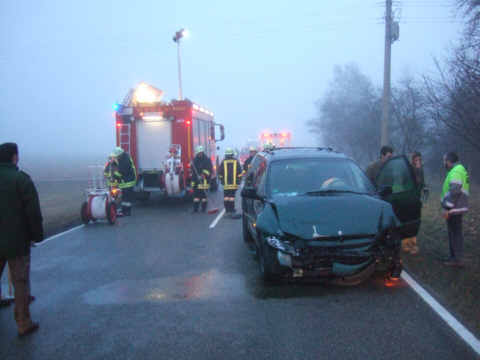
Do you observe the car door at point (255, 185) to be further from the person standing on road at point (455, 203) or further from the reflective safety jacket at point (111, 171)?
the reflective safety jacket at point (111, 171)

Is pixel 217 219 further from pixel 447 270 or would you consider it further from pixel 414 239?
pixel 447 270

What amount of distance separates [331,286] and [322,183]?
160 cm

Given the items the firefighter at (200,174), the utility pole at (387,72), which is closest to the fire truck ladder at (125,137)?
the firefighter at (200,174)

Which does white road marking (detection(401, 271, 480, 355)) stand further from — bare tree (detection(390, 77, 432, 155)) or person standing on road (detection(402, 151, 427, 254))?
bare tree (detection(390, 77, 432, 155))

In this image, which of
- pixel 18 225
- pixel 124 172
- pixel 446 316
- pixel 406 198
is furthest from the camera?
pixel 124 172

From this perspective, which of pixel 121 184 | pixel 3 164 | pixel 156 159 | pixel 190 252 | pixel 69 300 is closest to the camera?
pixel 3 164

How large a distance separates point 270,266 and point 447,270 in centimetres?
274

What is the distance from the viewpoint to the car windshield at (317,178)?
641cm

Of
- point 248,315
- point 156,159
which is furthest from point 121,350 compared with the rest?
point 156,159

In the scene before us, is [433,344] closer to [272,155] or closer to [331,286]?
[331,286]

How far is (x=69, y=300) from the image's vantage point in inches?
218

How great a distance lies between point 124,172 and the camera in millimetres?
11859

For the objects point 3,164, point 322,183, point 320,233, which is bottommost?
point 320,233

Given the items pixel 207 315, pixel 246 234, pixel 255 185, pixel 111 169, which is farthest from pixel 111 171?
pixel 207 315
